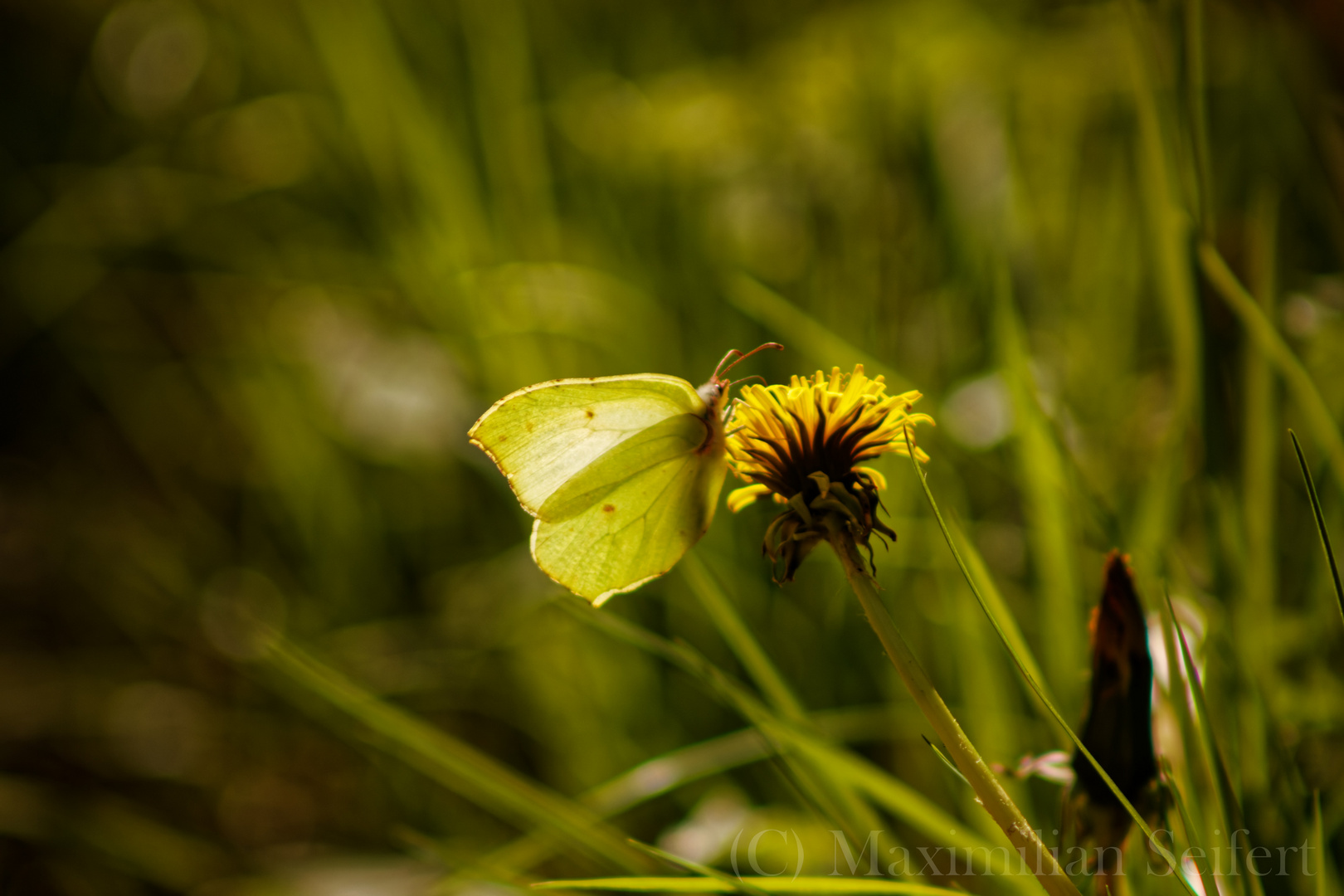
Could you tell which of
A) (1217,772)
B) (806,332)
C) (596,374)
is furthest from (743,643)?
(596,374)

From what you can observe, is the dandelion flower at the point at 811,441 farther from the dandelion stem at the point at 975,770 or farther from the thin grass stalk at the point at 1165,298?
the thin grass stalk at the point at 1165,298

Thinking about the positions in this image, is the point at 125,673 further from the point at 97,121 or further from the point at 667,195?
the point at 97,121

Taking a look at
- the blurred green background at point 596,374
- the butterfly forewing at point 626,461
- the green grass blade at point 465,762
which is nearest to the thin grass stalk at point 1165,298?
the blurred green background at point 596,374

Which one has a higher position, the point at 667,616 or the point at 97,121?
the point at 97,121

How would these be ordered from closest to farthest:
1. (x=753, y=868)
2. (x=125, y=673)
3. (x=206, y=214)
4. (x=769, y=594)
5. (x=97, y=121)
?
(x=753, y=868) < (x=769, y=594) < (x=125, y=673) < (x=206, y=214) < (x=97, y=121)

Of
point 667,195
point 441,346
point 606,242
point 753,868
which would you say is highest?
point 667,195

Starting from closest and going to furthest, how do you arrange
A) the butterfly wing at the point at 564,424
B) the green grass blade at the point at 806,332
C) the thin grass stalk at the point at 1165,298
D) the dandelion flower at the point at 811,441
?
the dandelion flower at the point at 811,441 → the butterfly wing at the point at 564,424 → the thin grass stalk at the point at 1165,298 → the green grass blade at the point at 806,332

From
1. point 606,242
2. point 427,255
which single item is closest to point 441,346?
point 427,255

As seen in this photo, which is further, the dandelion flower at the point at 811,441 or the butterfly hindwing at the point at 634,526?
the butterfly hindwing at the point at 634,526
